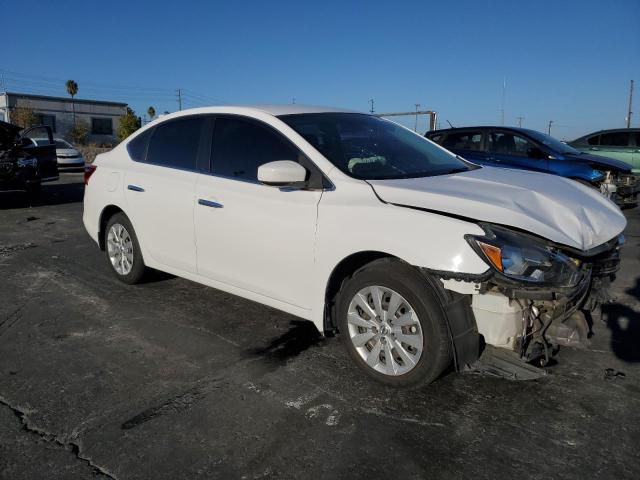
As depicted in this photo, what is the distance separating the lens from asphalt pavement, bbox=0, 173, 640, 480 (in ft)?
8.40

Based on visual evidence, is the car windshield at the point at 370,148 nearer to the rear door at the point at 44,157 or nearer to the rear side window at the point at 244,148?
the rear side window at the point at 244,148

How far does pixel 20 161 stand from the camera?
35.6 ft

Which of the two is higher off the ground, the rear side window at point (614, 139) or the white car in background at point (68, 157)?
the rear side window at point (614, 139)

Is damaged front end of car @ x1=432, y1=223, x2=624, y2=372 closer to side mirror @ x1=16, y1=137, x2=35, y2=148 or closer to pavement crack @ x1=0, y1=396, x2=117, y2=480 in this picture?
pavement crack @ x1=0, y1=396, x2=117, y2=480

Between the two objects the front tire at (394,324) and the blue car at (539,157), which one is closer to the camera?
the front tire at (394,324)

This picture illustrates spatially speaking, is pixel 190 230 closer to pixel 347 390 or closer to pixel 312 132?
pixel 312 132

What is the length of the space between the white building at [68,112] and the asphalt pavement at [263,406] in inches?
1813

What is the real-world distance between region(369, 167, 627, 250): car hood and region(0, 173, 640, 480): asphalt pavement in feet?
2.35

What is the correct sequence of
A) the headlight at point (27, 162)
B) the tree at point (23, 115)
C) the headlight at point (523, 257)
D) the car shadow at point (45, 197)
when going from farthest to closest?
the tree at point (23, 115), the car shadow at point (45, 197), the headlight at point (27, 162), the headlight at point (523, 257)

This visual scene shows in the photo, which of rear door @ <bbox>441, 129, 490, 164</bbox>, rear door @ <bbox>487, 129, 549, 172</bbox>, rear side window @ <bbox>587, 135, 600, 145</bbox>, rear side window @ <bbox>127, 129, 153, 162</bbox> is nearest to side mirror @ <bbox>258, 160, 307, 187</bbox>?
rear side window @ <bbox>127, 129, 153, 162</bbox>

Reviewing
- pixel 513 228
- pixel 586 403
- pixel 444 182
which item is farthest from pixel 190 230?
pixel 586 403

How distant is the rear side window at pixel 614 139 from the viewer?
45.9 ft

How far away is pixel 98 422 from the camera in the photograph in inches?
115

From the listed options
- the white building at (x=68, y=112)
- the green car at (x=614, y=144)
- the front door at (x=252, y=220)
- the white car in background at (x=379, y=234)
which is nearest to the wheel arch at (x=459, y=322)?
the white car in background at (x=379, y=234)
